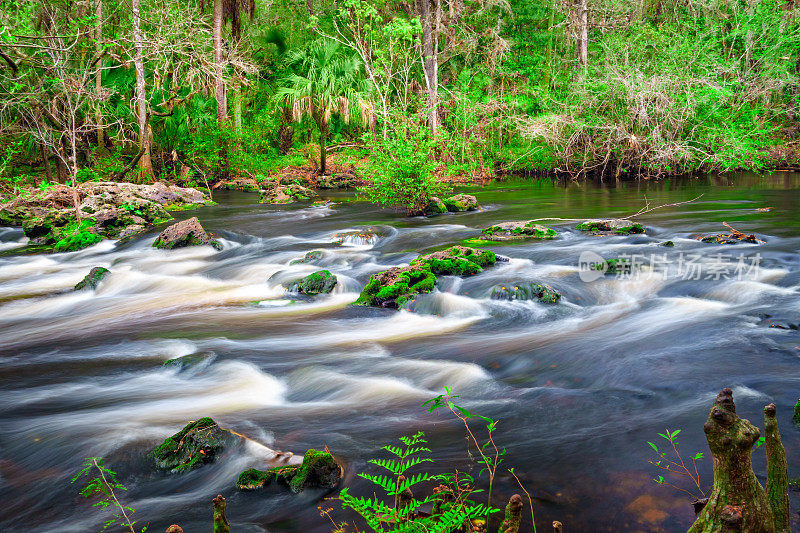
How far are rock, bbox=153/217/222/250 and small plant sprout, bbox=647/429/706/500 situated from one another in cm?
913

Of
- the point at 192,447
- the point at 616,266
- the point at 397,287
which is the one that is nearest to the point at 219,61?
the point at 397,287

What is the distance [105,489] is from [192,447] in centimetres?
50

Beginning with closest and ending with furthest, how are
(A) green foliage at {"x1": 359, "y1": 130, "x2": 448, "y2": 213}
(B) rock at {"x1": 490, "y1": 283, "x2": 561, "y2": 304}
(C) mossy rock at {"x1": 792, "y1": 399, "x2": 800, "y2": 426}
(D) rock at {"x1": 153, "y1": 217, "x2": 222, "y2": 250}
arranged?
(C) mossy rock at {"x1": 792, "y1": 399, "x2": 800, "y2": 426} → (B) rock at {"x1": 490, "y1": 283, "x2": 561, "y2": 304} → (D) rock at {"x1": 153, "y1": 217, "x2": 222, "y2": 250} → (A) green foliage at {"x1": 359, "y1": 130, "x2": 448, "y2": 213}

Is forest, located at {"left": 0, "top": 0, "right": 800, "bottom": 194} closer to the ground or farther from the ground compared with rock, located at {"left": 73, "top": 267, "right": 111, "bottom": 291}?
farther from the ground

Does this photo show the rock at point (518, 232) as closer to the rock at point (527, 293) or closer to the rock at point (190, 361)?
the rock at point (527, 293)

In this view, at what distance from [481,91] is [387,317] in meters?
21.9

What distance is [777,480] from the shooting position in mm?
1899

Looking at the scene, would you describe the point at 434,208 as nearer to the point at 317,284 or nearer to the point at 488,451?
the point at 317,284

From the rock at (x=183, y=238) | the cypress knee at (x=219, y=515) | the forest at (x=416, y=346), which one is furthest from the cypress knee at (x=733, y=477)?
the rock at (x=183, y=238)

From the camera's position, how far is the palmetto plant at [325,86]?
22656 mm

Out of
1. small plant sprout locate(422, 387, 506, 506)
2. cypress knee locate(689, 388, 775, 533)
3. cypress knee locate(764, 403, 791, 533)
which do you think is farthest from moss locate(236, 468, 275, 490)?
cypress knee locate(764, 403, 791, 533)

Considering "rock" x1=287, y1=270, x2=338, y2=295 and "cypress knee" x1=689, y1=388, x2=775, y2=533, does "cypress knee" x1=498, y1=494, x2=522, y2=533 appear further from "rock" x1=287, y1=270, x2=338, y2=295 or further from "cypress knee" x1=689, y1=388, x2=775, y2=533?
"rock" x1=287, y1=270, x2=338, y2=295

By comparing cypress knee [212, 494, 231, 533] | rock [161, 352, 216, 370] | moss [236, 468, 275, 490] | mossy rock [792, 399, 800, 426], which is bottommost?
moss [236, 468, 275, 490]

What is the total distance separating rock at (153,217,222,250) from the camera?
10.9 metres
